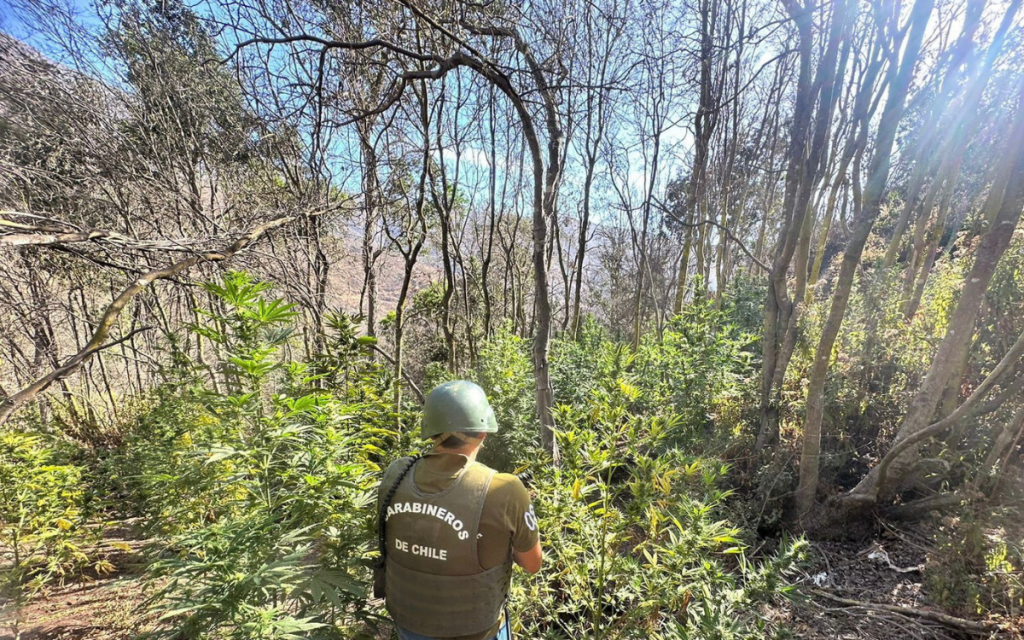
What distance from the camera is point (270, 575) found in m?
1.57

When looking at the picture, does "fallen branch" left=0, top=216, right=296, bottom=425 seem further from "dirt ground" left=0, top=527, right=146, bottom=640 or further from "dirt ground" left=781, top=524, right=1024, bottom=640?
"dirt ground" left=781, top=524, right=1024, bottom=640

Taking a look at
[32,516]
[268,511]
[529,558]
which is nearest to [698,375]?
[529,558]

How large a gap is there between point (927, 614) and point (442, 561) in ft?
11.0

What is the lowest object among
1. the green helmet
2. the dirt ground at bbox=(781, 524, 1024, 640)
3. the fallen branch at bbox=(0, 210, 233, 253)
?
the dirt ground at bbox=(781, 524, 1024, 640)

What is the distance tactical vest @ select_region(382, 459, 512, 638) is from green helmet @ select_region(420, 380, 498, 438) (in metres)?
0.17

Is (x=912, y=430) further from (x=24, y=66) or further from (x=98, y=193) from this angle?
(x=98, y=193)

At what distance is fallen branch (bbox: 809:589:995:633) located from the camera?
255 cm

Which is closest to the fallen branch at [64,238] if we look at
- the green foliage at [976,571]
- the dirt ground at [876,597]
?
the dirt ground at [876,597]

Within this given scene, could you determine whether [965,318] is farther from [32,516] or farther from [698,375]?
[32,516]

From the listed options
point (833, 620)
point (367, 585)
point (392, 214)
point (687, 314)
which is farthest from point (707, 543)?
point (392, 214)

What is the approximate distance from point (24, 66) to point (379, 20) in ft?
10.0

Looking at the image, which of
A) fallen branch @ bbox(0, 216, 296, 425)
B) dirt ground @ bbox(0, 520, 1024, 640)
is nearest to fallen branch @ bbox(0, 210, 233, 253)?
fallen branch @ bbox(0, 216, 296, 425)

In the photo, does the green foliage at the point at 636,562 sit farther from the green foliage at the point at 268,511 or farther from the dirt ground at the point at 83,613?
the dirt ground at the point at 83,613

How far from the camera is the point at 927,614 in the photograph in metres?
2.74
